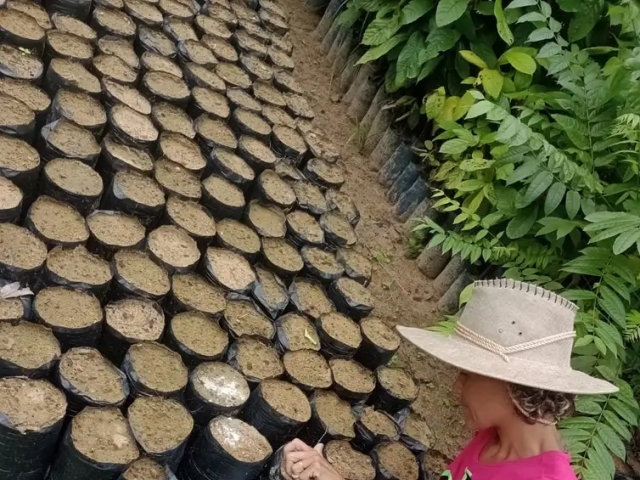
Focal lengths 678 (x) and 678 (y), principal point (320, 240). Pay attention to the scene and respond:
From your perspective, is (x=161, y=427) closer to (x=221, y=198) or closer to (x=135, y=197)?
(x=135, y=197)

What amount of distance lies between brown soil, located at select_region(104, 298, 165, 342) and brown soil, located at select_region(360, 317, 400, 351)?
74 centimetres

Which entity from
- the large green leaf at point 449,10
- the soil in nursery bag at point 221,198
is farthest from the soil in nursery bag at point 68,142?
the large green leaf at point 449,10

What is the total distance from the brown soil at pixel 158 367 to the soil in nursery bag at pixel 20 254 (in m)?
0.36

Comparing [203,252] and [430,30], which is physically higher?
[430,30]

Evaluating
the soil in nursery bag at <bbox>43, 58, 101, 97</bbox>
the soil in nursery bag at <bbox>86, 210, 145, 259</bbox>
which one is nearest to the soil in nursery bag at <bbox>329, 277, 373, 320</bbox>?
the soil in nursery bag at <bbox>86, 210, 145, 259</bbox>

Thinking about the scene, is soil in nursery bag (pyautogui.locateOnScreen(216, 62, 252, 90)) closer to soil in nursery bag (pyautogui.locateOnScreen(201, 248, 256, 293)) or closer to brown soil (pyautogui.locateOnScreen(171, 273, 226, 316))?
soil in nursery bag (pyautogui.locateOnScreen(201, 248, 256, 293))

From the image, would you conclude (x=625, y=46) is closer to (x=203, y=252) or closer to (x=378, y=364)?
(x=378, y=364)

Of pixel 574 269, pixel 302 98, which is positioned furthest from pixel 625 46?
pixel 302 98

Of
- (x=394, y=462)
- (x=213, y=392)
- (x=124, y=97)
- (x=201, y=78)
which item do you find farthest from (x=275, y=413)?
(x=201, y=78)

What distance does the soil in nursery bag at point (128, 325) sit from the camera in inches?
76.1

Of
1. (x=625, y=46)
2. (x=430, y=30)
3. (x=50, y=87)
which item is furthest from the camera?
(x=430, y=30)

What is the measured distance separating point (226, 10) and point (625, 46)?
1963 mm

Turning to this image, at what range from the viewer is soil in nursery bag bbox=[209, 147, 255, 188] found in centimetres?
264

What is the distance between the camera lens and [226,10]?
3582 millimetres
